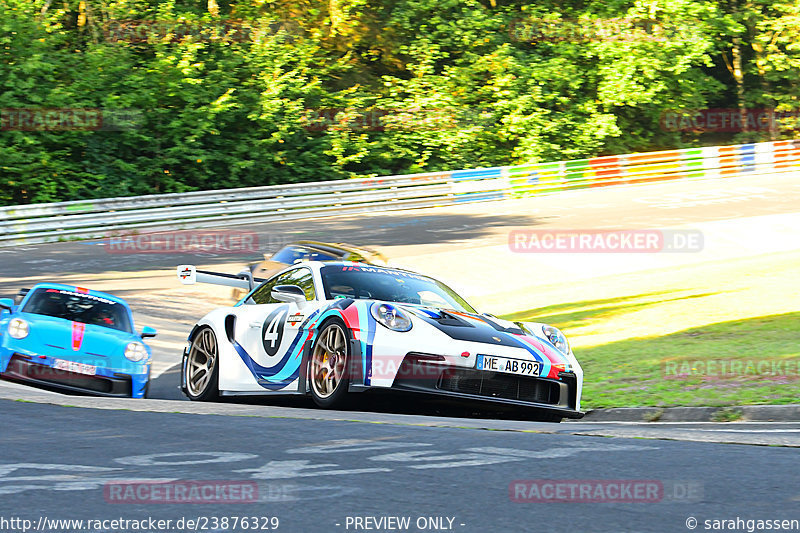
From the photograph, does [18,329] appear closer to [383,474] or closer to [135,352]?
[135,352]

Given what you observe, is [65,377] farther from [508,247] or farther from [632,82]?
[632,82]

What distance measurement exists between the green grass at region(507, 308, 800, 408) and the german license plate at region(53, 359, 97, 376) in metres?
4.98

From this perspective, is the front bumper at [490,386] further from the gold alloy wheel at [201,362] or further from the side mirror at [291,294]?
the gold alloy wheel at [201,362]

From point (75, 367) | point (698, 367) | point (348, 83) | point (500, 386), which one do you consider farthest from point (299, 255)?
point (348, 83)

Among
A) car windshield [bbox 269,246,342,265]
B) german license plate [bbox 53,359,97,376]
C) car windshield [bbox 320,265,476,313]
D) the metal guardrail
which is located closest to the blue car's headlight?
car windshield [bbox 320,265,476,313]

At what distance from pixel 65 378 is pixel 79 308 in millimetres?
1404

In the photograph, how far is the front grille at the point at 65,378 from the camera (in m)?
10.6

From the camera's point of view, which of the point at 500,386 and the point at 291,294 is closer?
the point at 500,386

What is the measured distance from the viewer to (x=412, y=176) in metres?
33.3

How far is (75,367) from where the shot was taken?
10742mm

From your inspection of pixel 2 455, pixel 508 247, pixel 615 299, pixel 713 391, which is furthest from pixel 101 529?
pixel 508 247

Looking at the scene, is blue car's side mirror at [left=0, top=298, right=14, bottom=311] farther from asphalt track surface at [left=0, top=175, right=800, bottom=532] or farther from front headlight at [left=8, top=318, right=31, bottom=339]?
asphalt track surface at [left=0, top=175, right=800, bottom=532]

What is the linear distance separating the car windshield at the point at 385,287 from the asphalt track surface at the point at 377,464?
104 centimetres

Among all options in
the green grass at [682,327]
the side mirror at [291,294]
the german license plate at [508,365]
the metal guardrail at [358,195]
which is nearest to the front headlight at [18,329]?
the side mirror at [291,294]
